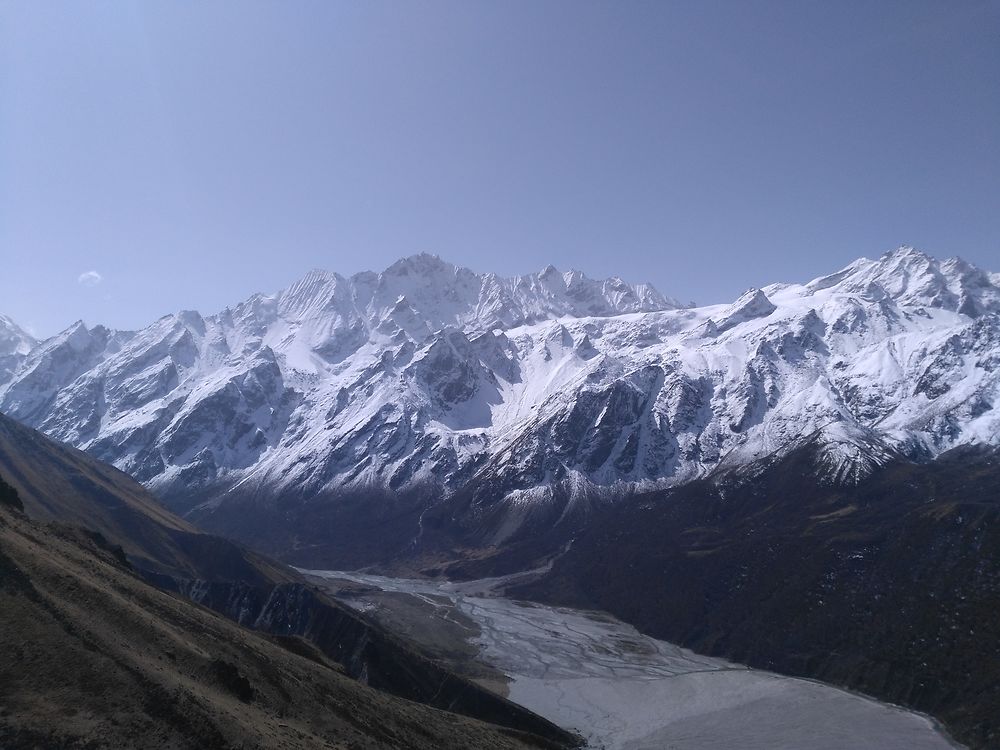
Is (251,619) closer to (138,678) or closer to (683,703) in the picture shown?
(683,703)

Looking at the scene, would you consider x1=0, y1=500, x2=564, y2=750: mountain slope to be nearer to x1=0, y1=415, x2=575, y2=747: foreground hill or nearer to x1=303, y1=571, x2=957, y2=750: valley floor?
x1=0, y1=415, x2=575, y2=747: foreground hill

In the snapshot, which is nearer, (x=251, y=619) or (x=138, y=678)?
(x=138, y=678)

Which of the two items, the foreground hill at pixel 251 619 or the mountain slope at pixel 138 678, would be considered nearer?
the mountain slope at pixel 138 678

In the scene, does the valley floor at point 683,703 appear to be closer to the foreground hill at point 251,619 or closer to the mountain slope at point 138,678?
the foreground hill at point 251,619

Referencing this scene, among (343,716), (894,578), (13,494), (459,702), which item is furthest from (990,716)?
(13,494)

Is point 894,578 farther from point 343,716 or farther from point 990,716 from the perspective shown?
point 343,716

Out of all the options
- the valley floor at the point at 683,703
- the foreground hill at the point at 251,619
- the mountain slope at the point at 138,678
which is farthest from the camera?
the valley floor at the point at 683,703

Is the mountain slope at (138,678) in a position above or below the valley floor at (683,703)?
below

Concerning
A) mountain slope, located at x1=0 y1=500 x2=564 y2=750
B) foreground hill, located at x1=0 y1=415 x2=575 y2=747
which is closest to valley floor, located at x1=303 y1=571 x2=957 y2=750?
foreground hill, located at x1=0 y1=415 x2=575 y2=747

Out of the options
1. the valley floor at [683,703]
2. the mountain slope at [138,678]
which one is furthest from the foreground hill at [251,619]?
the valley floor at [683,703]

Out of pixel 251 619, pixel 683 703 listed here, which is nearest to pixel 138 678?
pixel 251 619

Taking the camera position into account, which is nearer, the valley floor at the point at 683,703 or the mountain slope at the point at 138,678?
the mountain slope at the point at 138,678

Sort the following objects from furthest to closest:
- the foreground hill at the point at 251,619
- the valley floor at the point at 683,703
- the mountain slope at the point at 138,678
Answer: the valley floor at the point at 683,703, the foreground hill at the point at 251,619, the mountain slope at the point at 138,678

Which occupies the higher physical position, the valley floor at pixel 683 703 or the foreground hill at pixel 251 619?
the valley floor at pixel 683 703
